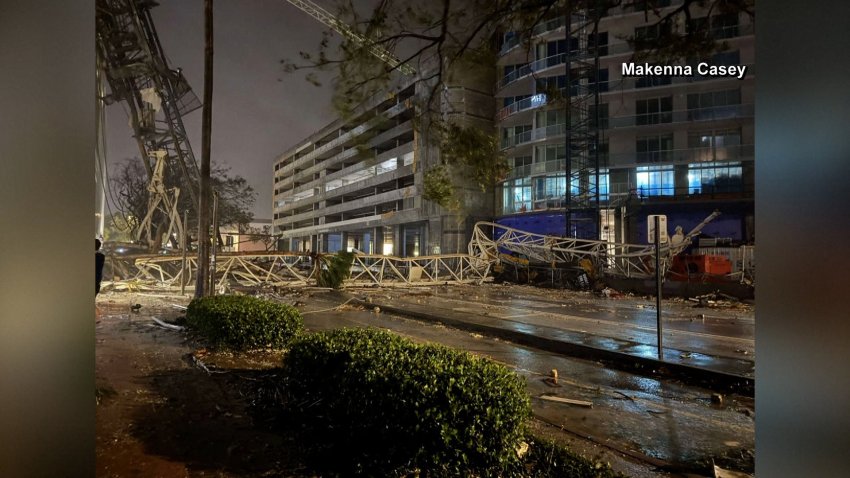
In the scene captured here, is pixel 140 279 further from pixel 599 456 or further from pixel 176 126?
pixel 599 456

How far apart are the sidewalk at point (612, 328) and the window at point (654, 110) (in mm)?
13489

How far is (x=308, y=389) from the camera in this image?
430 centimetres

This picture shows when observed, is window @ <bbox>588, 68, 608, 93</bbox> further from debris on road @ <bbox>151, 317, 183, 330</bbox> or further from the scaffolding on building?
debris on road @ <bbox>151, 317, 183, 330</bbox>

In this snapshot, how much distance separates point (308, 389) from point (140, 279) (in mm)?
16348

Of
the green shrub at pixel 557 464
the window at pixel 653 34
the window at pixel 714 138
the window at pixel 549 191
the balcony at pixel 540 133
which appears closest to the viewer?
the green shrub at pixel 557 464

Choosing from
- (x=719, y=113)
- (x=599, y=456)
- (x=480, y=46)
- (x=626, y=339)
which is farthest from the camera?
(x=719, y=113)

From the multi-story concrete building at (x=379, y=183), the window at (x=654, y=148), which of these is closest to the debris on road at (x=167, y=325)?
the multi-story concrete building at (x=379, y=183)

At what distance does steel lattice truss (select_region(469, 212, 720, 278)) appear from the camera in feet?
57.4

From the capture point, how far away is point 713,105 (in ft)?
76.4

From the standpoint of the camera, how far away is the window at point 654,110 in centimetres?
2400

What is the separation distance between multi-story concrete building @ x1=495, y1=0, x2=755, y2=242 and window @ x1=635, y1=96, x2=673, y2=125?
52mm

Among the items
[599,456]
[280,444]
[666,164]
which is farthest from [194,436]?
[666,164]

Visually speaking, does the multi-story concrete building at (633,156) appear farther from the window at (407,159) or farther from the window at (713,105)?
the window at (407,159)

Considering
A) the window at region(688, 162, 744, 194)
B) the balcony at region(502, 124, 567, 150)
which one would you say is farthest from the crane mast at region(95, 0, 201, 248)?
the window at region(688, 162, 744, 194)
